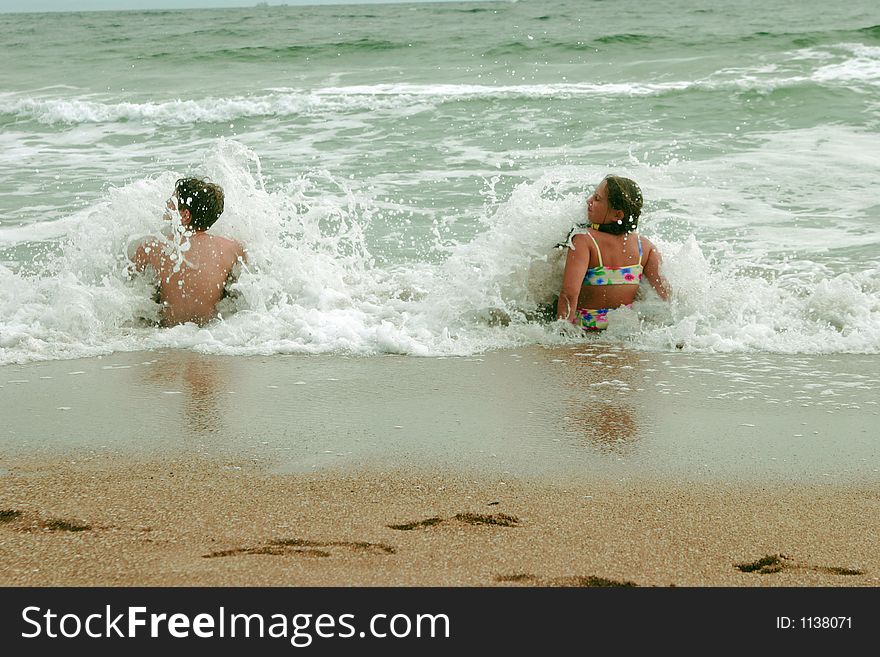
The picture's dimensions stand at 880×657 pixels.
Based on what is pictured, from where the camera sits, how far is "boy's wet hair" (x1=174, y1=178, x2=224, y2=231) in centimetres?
606

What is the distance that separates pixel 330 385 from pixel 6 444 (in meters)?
1.45

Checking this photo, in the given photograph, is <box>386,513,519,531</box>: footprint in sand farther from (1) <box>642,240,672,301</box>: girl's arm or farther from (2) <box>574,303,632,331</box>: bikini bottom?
(1) <box>642,240,672,301</box>: girl's arm

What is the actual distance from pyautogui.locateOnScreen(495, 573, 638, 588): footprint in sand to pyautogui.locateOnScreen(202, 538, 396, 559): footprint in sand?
1.20 ft

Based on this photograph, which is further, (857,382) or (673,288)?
(673,288)

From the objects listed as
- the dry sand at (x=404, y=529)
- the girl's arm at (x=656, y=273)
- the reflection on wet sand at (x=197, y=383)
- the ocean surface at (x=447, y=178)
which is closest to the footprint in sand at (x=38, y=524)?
the dry sand at (x=404, y=529)

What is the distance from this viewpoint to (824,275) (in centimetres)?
674

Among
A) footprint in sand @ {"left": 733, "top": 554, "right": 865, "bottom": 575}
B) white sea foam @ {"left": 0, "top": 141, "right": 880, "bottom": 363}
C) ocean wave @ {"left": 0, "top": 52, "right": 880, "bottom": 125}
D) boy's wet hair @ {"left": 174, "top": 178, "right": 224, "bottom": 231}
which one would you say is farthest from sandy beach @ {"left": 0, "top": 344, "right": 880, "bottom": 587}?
ocean wave @ {"left": 0, "top": 52, "right": 880, "bottom": 125}

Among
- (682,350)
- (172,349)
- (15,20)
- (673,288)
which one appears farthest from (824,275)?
(15,20)

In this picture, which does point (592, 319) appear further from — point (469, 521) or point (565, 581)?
point (565, 581)

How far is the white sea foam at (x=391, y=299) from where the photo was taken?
17.8 ft

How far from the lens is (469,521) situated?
3.07m

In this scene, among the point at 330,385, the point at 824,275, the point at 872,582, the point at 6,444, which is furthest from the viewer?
the point at 824,275
